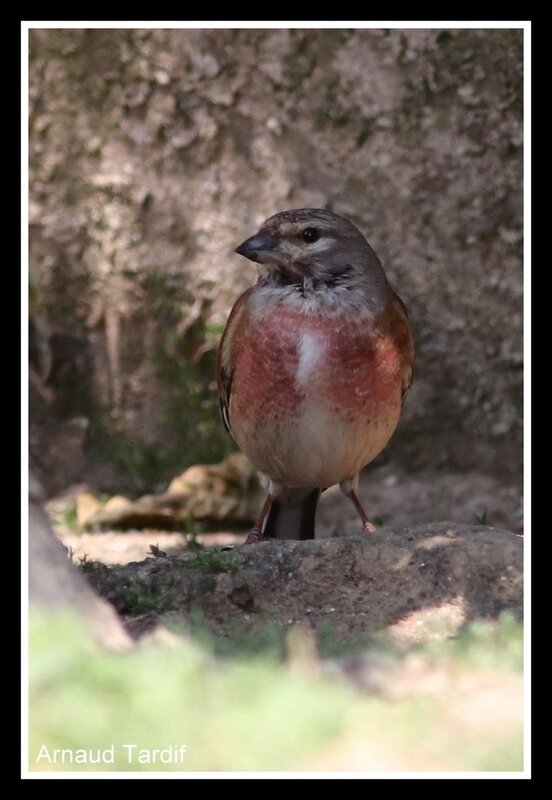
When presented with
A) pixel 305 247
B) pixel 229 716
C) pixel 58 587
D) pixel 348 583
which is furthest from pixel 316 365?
pixel 229 716

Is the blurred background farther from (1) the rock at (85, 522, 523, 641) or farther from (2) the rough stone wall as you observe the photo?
(1) the rock at (85, 522, 523, 641)

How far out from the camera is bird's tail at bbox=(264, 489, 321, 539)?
19.8 ft

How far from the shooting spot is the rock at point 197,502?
281 inches

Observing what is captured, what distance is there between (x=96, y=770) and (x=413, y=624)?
155 centimetres

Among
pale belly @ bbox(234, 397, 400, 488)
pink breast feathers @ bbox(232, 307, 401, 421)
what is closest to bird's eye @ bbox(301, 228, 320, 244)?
pink breast feathers @ bbox(232, 307, 401, 421)

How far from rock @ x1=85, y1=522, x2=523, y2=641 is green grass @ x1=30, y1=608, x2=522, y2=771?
→ 0.79 meters

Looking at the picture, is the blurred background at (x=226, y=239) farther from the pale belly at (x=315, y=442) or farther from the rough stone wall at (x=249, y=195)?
the pale belly at (x=315, y=442)

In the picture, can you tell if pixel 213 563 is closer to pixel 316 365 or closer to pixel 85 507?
pixel 316 365

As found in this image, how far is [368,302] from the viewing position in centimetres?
533

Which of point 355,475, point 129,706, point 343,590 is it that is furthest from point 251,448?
point 129,706

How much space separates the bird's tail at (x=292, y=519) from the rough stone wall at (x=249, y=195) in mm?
1597

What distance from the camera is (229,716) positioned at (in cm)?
334

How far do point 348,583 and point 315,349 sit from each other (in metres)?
1.04

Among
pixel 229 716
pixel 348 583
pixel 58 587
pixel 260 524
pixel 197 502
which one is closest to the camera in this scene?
pixel 229 716
